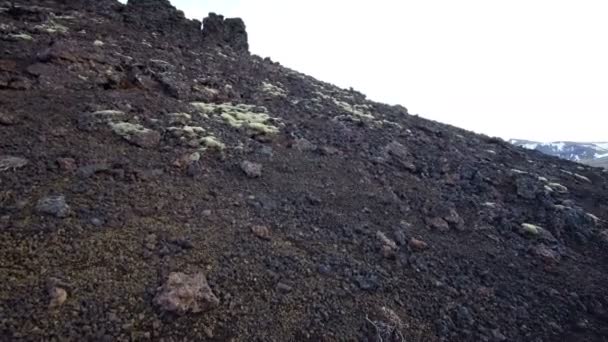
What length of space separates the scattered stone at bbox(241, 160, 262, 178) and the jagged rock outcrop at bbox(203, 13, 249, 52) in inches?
797

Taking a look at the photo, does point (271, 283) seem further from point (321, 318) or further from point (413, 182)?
point (413, 182)

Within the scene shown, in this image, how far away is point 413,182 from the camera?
15961 millimetres

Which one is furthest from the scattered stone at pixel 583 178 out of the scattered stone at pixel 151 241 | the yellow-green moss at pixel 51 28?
the yellow-green moss at pixel 51 28

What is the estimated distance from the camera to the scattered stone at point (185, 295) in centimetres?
715

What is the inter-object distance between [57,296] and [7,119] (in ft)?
26.5

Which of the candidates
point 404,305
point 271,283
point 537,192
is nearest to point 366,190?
point 404,305

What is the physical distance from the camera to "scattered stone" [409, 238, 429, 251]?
37.9 ft

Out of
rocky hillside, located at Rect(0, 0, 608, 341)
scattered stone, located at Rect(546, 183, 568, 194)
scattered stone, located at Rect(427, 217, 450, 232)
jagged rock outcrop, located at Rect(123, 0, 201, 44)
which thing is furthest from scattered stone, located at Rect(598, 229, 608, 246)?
jagged rock outcrop, located at Rect(123, 0, 201, 44)

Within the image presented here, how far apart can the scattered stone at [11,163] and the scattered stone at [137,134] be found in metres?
3.24

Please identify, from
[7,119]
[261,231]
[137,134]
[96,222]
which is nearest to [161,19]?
[137,134]

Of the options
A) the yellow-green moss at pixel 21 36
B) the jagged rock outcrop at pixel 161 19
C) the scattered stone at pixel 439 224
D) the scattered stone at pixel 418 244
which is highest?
the jagged rock outcrop at pixel 161 19

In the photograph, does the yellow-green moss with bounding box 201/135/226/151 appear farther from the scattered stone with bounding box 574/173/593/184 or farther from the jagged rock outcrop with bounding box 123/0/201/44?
the scattered stone with bounding box 574/173/593/184

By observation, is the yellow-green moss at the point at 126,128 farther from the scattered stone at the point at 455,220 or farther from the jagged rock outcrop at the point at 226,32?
the jagged rock outcrop at the point at 226,32

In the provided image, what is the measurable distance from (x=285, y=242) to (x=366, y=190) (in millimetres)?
5276
